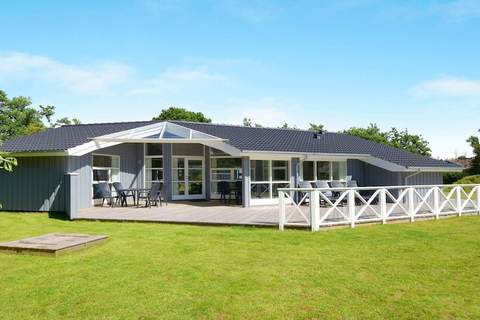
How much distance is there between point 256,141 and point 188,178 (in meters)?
3.99

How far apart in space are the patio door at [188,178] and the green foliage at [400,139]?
3081 centimetres

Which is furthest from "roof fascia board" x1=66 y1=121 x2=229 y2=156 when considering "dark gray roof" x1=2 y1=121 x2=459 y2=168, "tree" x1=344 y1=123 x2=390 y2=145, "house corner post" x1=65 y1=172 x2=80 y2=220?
"tree" x1=344 y1=123 x2=390 y2=145

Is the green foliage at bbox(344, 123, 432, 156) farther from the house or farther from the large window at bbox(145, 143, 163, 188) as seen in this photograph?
the large window at bbox(145, 143, 163, 188)

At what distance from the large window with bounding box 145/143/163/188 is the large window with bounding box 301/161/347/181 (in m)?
6.60

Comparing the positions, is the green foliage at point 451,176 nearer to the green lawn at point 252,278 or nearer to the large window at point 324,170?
the large window at point 324,170

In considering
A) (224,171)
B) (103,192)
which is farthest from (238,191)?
(103,192)

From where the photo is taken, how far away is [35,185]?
15.7 meters


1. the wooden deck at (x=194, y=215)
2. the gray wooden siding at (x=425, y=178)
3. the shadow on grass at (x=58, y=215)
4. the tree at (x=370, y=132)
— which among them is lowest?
the shadow on grass at (x=58, y=215)

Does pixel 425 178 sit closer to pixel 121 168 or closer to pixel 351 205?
pixel 351 205

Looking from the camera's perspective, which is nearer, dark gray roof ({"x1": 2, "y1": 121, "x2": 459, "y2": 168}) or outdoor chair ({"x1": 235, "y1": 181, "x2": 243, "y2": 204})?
dark gray roof ({"x1": 2, "y1": 121, "x2": 459, "y2": 168})

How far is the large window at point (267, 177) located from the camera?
17000 millimetres

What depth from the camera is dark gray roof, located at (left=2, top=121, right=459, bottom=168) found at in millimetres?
16617

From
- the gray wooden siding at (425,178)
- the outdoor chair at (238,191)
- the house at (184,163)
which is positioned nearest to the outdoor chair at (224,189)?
the outdoor chair at (238,191)

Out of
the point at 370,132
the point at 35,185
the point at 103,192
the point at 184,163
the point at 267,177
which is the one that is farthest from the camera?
the point at 370,132
